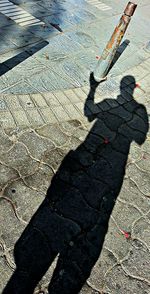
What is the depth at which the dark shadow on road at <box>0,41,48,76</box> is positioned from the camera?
4682mm

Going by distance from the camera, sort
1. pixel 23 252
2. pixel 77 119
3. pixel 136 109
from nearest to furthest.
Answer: pixel 23 252, pixel 77 119, pixel 136 109

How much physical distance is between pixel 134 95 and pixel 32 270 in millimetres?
3550

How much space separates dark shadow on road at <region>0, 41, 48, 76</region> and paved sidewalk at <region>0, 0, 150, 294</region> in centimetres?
2

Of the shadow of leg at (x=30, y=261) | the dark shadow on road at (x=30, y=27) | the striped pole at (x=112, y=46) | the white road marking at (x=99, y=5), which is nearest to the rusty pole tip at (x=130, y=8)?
A: the striped pole at (x=112, y=46)

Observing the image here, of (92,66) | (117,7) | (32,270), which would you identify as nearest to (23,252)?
(32,270)

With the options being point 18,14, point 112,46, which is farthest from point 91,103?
point 18,14

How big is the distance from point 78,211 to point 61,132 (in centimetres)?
122

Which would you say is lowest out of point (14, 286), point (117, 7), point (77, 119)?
point (14, 286)

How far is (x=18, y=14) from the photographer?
21.1ft

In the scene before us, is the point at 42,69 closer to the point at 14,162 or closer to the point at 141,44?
the point at 14,162

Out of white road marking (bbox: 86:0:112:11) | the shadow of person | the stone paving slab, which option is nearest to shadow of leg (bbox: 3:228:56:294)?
the shadow of person

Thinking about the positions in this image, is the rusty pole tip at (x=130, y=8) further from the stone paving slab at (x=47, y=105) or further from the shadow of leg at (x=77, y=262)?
the shadow of leg at (x=77, y=262)

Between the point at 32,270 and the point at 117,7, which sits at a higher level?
the point at 117,7

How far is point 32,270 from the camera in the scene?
2506mm
